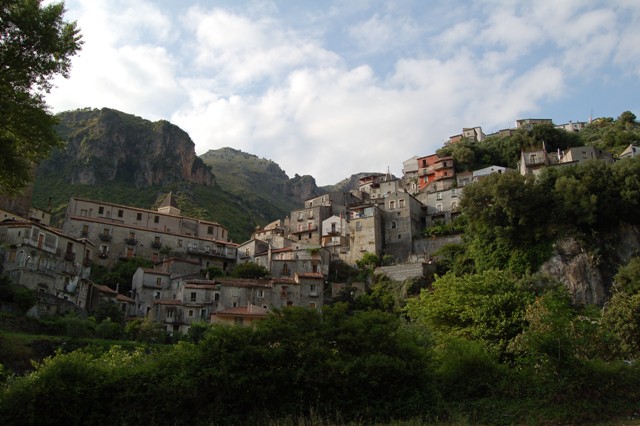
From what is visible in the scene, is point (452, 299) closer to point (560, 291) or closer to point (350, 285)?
point (560, 291)

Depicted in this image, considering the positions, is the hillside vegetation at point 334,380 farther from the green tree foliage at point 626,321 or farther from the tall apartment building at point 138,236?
the tall apartment building at point 138,236

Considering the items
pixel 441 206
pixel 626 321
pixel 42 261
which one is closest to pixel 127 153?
pixel 42 261

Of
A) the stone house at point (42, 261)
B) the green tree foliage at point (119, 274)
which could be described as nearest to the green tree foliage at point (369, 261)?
the green tree foliage at point (119, 274)

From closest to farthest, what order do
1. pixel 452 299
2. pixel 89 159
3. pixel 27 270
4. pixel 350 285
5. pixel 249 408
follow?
1. pixel 249 408
2. pixel 452 299
3. pixel 27 270
4. pixel 350 285
5. pixel 89 159

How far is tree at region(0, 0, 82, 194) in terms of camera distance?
20.5m

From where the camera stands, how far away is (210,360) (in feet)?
68.5

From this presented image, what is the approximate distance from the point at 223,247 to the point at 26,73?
56.0 metres

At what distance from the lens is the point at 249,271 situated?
214 ft

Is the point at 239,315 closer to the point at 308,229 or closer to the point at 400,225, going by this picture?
the point at 400,225

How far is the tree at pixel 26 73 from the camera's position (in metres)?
20.5

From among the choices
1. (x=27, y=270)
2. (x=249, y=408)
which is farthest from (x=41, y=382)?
(x=27, y=270)

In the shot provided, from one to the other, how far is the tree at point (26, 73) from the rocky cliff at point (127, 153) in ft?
334

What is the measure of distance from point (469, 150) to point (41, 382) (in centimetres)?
7704

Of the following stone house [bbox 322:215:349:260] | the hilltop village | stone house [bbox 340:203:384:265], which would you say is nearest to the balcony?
the hilltop village
